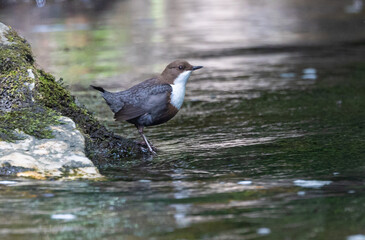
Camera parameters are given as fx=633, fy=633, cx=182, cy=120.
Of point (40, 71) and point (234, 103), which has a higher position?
point (40, 71)

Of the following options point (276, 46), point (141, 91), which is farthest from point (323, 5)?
point (141, 91)

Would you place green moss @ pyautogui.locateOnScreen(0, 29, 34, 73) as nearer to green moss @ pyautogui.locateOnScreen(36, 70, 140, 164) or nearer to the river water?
green moss @ pyautogui.locateOnScreen(36, 70, 140, 164)

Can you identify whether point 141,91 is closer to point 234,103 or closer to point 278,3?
point 234,103

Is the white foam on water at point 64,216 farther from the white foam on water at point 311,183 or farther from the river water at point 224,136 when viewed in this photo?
the white foam on water at point 311,183

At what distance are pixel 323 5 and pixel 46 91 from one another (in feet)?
46.4

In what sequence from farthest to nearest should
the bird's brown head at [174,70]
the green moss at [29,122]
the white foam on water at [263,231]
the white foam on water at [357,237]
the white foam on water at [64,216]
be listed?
the bird's brown head at [174,70] → the green moss at [29,122] → the white foam on water at [64,216] → the white foam on water at [263,231] → the white foam on water at [357,237]

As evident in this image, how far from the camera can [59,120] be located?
16.9 ft

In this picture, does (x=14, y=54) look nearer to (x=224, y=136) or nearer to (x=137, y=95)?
(x=137, y=95)

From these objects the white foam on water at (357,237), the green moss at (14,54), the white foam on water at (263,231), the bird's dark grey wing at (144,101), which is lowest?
the white foam on water at (357,237)

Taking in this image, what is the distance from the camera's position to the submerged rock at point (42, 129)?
4.64 meters

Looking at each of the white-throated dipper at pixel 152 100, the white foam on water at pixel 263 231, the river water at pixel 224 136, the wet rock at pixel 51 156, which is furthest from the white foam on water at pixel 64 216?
the white-throated dipper at pixel 152 100

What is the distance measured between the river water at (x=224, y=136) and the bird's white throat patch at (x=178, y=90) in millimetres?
414

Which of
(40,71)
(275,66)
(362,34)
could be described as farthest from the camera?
(362,34)

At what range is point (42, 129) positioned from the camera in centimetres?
496
